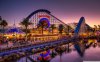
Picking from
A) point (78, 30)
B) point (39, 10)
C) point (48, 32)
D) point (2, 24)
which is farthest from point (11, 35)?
point (78, 30)

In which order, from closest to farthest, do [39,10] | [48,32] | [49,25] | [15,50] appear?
[15,50] < [39,10] < [49,25] < [48,32]

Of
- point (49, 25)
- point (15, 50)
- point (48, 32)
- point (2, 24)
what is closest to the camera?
point (15, 50)

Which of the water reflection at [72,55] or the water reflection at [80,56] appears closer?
the water reflection at [72,55]

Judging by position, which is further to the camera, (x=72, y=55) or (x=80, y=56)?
(x=72, y=55)

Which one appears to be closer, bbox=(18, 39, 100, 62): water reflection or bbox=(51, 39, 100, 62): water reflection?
bbox=(18, 39, 100, 62): water reflection

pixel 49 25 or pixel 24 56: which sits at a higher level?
pixel 49 25

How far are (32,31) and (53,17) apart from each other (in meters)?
11.3

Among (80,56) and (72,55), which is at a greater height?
(72,55)

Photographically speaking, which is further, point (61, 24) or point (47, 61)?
point (61, 24)

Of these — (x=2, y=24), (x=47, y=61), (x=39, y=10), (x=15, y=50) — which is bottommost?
(x=47, y=61)

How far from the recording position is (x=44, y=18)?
87.8 metres

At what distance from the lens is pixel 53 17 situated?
92.2m

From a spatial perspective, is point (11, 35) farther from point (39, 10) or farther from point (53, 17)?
point (53, 17)

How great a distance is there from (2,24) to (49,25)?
31.2 m
